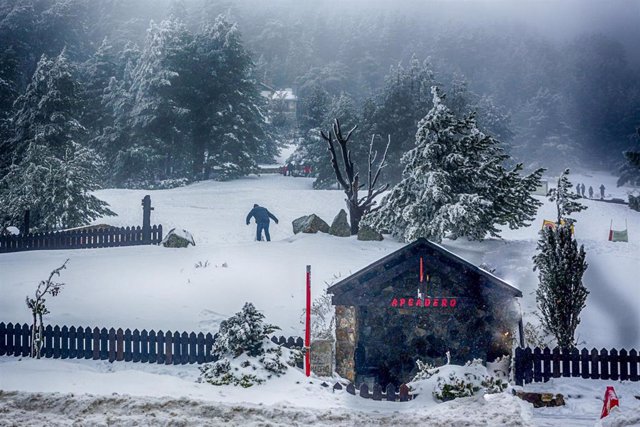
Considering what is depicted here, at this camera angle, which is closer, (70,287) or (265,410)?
(265,410)

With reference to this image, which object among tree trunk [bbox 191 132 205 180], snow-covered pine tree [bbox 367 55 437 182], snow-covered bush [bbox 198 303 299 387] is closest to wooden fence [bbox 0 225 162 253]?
snow-covered bush [bbox 198 303 299 387]

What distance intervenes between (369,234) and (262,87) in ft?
212

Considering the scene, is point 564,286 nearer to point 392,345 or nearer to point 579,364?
point 579,364

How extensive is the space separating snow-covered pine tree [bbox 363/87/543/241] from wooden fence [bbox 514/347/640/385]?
8622 millimetres

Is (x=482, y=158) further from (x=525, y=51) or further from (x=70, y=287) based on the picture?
(x=525, y=51)

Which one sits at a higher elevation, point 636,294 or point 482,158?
point 482,158

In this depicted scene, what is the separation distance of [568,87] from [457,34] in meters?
23.8

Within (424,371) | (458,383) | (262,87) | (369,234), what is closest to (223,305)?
(424,371)

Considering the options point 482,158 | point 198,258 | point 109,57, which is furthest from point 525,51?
point 198,258

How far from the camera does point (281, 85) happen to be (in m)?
105

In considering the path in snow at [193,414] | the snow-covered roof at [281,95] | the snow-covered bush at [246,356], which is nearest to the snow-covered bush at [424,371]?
the path in snow at [193,414]

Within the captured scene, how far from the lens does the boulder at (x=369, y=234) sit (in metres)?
23.4

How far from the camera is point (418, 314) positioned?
12492 millimetres

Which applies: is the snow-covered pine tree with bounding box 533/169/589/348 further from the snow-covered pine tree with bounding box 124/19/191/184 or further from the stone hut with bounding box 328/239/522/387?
the snow-covered pine tree with bounding box 124/19/191/184
